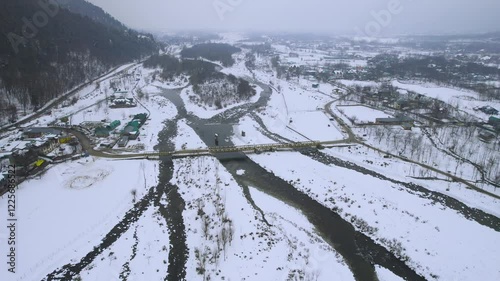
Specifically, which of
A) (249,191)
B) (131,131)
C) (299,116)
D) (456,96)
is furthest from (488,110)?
(131,131)

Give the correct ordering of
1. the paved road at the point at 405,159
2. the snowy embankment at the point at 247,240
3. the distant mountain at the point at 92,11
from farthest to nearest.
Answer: the distant mountain at the point at 92,11 → the paved road at the point at 405,159 → the snowy embankment at the point at 247,240

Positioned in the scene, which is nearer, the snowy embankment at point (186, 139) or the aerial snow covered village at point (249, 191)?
the aerial snow covered village at point (249, 191)

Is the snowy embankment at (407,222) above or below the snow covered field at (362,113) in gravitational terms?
below

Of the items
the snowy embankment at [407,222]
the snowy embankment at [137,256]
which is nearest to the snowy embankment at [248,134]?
the snowy embankment at [407,222]

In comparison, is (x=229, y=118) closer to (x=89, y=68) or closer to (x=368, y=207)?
(x=368, y=207)

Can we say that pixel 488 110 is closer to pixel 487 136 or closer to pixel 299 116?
pixel 487 136

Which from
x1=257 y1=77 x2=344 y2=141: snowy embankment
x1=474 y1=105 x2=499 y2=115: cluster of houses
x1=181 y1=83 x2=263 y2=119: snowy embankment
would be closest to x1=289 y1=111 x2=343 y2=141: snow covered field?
x1=257 y1=77 x2=344 y2=141: snowy embankment

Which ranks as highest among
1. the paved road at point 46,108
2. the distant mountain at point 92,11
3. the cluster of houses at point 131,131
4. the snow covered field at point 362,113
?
the distant mountain at point 92,11

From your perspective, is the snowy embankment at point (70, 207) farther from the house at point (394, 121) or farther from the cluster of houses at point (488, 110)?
the cluster of houses at point (488, 110)
